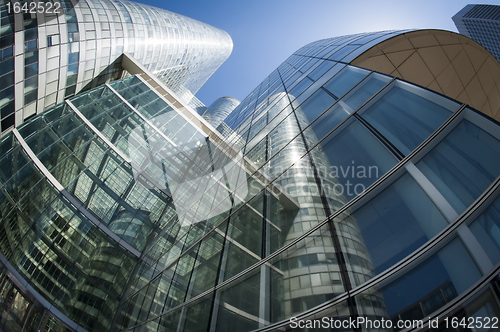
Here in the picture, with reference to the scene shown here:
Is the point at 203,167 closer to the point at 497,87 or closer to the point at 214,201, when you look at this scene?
the point at 214,201

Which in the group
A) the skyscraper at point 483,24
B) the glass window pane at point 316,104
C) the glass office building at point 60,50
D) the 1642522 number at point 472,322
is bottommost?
the 1642522 number at point 472,322

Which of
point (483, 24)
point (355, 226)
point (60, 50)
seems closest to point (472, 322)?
point (355, 226)

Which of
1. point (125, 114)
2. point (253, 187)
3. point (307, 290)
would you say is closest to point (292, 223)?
point (307, 290)

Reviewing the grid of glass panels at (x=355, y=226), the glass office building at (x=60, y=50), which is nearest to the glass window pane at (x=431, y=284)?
the grid of glass panels at (x=355, y=226)

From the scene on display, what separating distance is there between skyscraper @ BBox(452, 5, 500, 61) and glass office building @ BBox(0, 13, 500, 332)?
18161 centimetres

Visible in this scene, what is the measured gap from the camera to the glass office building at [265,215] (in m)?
3.78

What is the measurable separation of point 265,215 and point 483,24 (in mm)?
202424

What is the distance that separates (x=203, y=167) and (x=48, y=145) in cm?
851

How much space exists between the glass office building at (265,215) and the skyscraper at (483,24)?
7150 inches

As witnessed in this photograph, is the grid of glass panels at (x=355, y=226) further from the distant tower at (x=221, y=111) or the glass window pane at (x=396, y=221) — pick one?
the distant tower at (x=221, y=111)

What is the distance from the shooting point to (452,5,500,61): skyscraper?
138 m

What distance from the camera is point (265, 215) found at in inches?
293

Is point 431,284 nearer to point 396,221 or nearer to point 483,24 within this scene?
point 396,221

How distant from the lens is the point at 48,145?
14305 mm
